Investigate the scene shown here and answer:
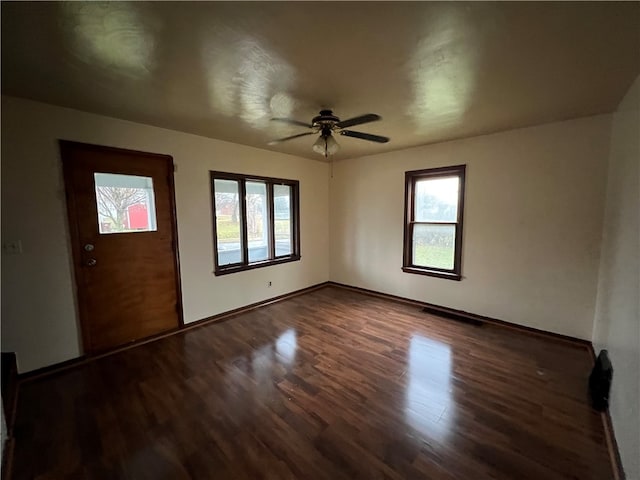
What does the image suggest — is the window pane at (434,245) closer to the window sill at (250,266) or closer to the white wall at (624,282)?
the white wall at (624,282)

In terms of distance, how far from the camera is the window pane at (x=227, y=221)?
382 centimetres

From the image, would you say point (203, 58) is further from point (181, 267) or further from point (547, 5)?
point (181, 267)

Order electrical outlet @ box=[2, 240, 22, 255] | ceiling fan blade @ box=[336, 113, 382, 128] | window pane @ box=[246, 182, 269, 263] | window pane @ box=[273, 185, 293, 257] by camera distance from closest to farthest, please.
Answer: ceiling fan blade @ box=[336, 113, 382, 128], electrical outlet @ box=[2, 240, 22, 255], window pane @ box=[246, 182, 269, 263], window pane @ box=[273, 185, 293, 257]

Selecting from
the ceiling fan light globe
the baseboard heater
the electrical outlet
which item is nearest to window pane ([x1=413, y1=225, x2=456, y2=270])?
the baseboard heater

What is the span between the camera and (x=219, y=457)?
1684 millimetres

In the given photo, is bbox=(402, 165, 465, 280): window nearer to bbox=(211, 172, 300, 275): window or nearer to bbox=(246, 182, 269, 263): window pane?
bbox=(211, 172, 300, 275): window

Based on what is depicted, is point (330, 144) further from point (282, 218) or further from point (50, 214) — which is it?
point (50, 214)

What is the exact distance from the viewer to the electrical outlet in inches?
92.0

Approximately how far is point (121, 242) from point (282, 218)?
237 cm

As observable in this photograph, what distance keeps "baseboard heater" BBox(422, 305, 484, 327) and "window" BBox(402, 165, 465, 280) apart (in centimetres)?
50

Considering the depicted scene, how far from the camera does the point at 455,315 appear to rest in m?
3.86

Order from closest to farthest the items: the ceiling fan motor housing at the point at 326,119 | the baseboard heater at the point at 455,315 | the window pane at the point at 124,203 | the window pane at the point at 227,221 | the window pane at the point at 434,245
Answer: the ceiling fan motor housing at the point at 326,119 → the window pane at the point at 124,203 → the baseboard heater at the point at 455,315 → the window pane at the point at 227,221 → the window pane at the point at 434,245

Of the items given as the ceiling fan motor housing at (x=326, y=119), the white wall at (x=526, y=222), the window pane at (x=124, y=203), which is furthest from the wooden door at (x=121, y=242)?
the white wall at (x=526, y=222)

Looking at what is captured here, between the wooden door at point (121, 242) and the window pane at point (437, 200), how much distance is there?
3.52 metres
